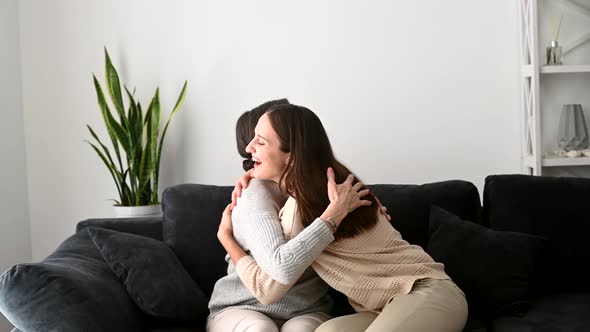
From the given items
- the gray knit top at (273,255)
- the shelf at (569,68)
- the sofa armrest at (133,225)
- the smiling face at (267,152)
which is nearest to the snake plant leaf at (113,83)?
the sofa armrest at (133,225)

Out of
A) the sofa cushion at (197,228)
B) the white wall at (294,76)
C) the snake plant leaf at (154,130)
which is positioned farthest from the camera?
the snake plant leaf at (154,130)

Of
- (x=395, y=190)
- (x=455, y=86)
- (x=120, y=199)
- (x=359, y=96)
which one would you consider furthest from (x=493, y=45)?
(x=120, y=199)

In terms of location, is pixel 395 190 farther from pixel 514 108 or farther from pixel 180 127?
pixel 180 127

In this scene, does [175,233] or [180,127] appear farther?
[180,127]

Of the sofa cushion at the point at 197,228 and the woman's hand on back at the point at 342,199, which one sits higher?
the woman's hand on back at the point at 342,199

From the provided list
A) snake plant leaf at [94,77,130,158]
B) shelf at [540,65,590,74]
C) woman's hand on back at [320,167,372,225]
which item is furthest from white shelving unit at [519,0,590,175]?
snake plant leaf at [94,77,130,158]

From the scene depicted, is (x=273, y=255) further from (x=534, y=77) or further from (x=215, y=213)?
(x=534, y=77)

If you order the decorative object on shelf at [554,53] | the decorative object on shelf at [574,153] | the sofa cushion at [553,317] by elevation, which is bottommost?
the sofa cushion at [553,317]

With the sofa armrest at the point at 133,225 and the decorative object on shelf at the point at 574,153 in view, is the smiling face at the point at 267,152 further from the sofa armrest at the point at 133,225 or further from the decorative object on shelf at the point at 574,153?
the decorative object on shelf at the point at 574,153

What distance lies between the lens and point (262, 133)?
237 centimetres

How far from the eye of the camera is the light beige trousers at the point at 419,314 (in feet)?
7.02

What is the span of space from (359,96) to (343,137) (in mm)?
212

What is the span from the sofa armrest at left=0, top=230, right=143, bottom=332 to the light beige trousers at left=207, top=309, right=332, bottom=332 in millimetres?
270

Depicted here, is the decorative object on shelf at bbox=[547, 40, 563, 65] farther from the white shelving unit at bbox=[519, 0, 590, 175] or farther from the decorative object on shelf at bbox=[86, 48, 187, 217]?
the decorative object on shelf at bbox=[86, 48, 187, 217]
